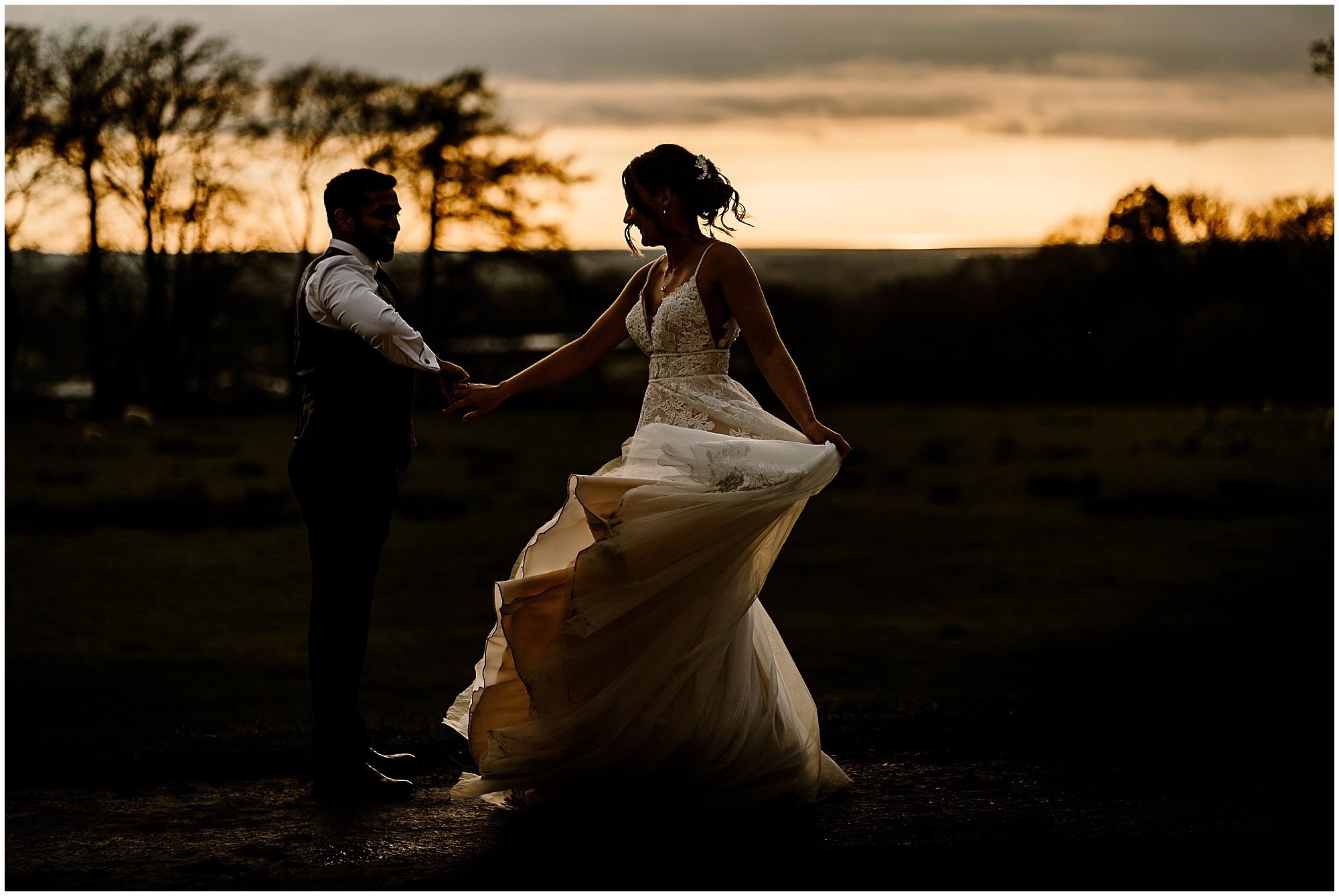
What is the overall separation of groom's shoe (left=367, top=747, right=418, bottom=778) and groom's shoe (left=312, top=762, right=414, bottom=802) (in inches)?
6.5

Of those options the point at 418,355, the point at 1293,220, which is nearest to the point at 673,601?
the point at 418,355

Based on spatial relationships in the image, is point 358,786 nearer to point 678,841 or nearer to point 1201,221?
point 678,841

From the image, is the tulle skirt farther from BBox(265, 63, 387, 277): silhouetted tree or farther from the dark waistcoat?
BBox(265, 63, 387, 277): silhouetted tree

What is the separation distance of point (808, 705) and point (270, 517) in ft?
50.6

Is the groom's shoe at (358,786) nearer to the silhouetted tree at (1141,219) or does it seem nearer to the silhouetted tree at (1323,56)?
the silhouetted tree at (1141,219)

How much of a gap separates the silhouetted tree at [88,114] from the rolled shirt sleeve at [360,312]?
81.4 feet

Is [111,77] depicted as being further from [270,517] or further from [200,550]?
[200,550]

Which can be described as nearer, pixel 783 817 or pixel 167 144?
pixel 783 817

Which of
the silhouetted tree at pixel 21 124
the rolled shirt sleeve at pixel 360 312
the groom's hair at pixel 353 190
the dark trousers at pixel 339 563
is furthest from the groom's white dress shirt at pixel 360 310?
the silhouetted tree at pixel 21 124

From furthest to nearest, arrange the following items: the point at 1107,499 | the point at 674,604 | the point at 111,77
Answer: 1. the point at 111,77
2. the point at 1107,499
3. the point at 674,604

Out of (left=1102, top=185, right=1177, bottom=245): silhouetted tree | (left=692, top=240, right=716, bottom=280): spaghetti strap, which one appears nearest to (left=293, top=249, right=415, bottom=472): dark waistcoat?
(left=692, top=240, right=716, bottom=280): spaghetti strap

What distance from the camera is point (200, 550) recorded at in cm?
1583

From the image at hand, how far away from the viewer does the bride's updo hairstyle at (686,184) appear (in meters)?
4.68

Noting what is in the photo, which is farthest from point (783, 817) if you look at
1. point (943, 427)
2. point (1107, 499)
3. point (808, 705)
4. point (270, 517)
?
point (943, 427)
